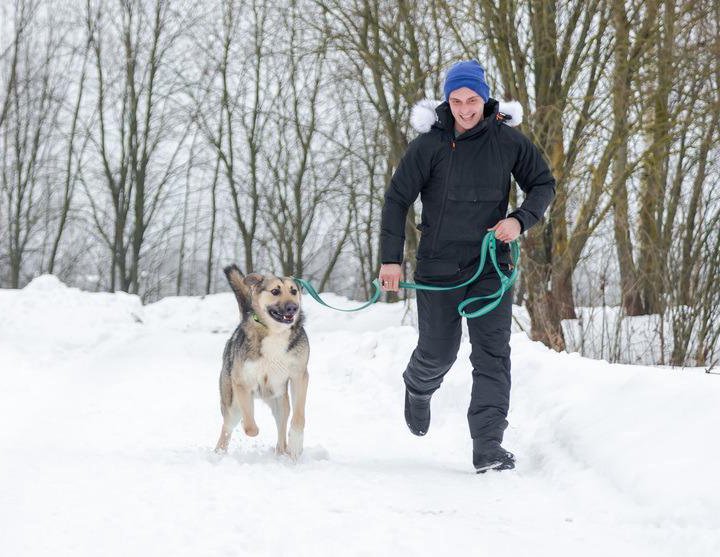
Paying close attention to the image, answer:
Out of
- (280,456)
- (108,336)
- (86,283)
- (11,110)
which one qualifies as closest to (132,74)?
(11,110)

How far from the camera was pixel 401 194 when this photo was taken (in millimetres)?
4141

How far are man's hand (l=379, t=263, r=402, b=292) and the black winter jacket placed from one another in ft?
0.16

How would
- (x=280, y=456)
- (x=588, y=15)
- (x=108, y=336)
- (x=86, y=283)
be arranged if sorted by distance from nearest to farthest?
(x=280, y=456), (x=588, y=15), (x=108, y=336), (x=86, y=283)

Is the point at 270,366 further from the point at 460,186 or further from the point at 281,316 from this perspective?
the point at 460,186

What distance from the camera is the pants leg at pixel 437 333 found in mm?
4145

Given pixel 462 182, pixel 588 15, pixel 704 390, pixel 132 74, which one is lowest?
pixel 704 390

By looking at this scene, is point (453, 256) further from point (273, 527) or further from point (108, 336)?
point (108, 336)

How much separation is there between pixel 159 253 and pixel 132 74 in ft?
43.3

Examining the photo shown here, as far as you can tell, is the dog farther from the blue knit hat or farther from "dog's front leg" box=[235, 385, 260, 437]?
the blue knit hat

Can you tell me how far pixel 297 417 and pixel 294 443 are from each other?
0.16 m

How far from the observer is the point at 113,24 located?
75.4 ft

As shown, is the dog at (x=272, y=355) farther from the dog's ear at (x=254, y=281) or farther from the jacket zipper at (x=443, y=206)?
the jacket zipper at (x=443, y=206)

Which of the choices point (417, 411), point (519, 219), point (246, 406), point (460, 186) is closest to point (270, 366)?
point (246, 406)

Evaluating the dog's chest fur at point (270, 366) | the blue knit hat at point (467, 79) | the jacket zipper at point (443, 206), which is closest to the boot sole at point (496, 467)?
the jacket zipper at point (443, 206)
